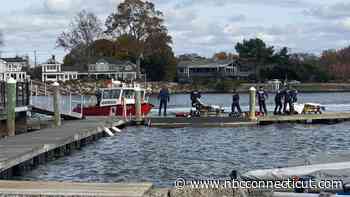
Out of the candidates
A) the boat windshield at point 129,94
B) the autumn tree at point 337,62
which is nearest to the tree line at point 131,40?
the autumn tree at point 337,62

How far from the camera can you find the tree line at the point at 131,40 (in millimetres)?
122500

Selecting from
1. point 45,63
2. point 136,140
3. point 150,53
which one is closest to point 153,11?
point 150,53

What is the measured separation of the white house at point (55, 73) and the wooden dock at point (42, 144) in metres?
107

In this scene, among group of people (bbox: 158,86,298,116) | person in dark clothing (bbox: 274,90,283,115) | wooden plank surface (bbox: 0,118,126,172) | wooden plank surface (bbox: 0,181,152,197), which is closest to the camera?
wooden plank surface (bbox: 0,181,152,197)

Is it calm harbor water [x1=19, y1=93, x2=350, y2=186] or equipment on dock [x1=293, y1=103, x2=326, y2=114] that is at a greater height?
equipment on dock [x1=293, y1=103, x2=326, y2=114]

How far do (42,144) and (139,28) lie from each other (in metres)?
99.2

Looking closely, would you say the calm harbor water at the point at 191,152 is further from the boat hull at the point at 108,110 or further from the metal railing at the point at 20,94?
the boat hull at the point at 108,110

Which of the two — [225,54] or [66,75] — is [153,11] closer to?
[66,75]

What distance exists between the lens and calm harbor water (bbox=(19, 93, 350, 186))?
2284 cm

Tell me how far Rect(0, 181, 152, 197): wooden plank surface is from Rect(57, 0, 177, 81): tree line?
355ft

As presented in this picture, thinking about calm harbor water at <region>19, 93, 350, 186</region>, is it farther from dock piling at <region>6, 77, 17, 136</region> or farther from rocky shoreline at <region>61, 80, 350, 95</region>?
rocky shoreline at <region>61, 80, 350, 95</region>

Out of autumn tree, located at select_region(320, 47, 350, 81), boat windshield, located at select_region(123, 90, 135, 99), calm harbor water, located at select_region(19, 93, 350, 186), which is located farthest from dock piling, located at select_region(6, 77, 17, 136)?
autumn tree, located at select_region(320, 47, 350, 81)

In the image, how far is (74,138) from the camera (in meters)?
29.2

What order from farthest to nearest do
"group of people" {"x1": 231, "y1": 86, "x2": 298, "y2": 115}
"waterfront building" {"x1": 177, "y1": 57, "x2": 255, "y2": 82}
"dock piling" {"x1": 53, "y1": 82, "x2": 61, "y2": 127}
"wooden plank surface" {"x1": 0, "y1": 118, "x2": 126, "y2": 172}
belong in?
"waterfront building" {"x1": 177, "y1": 57, "x2": 255, "y2": 82}
"group of people" {"x1": 231, "y1": 86, "x2": 298, "y2": 115}
"dock piling" {"x1": 53, "y1": 82, "x2": 61, "y2": 127}
"wooden plank surface" {"x1": 0, "y1": 118, "x2": 126, "y2": 172}
